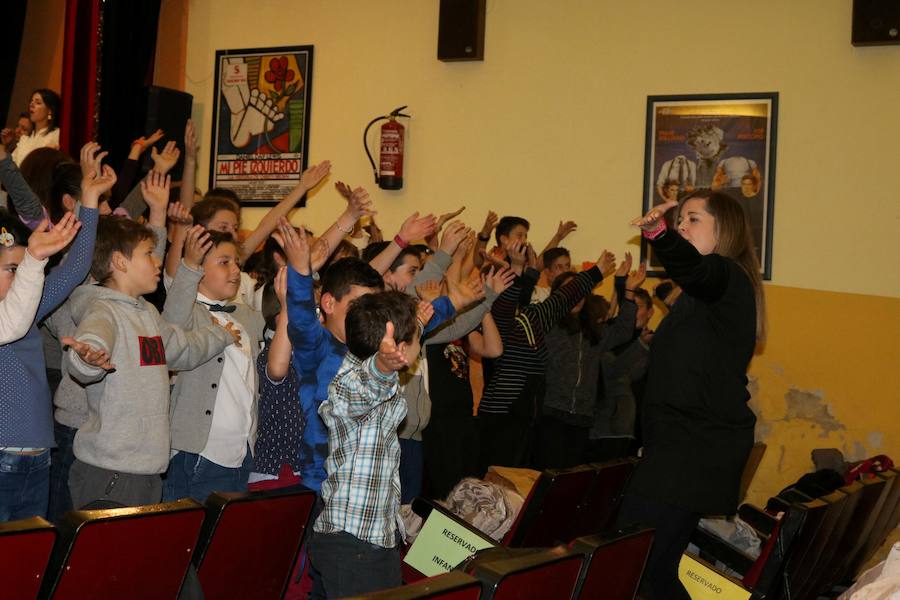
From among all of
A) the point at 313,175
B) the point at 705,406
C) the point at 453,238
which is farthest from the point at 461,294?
the point at 313,175

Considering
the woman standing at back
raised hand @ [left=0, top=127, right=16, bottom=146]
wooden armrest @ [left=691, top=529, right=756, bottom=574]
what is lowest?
wooden armrest @ [left=691, top=529, right=756, bottom=574]

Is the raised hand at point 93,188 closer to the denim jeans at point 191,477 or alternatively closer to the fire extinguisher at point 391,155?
the denim jeans at point 191,477

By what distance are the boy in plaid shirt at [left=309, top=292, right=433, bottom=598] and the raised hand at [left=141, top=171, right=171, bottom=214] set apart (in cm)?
148

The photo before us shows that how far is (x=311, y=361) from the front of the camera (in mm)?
2895

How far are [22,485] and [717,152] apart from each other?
17.5ft

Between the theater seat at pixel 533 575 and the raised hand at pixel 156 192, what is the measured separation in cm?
218

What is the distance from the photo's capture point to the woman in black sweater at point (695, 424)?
283cm

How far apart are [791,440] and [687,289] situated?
4.47m

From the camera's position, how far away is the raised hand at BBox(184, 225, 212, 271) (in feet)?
10.8

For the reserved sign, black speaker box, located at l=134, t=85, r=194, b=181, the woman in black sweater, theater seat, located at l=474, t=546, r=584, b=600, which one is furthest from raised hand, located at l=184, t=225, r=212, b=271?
black speaker box, located at l=134, t=85, r=194, b=181

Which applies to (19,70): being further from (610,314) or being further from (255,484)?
(255,484)

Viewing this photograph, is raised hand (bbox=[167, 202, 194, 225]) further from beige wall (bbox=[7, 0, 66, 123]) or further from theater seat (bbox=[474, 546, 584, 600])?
beige wall (bbox=[7, 0, 66, 123])

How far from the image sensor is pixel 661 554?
2.86 m

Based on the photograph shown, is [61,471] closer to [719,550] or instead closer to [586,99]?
[719,550]
